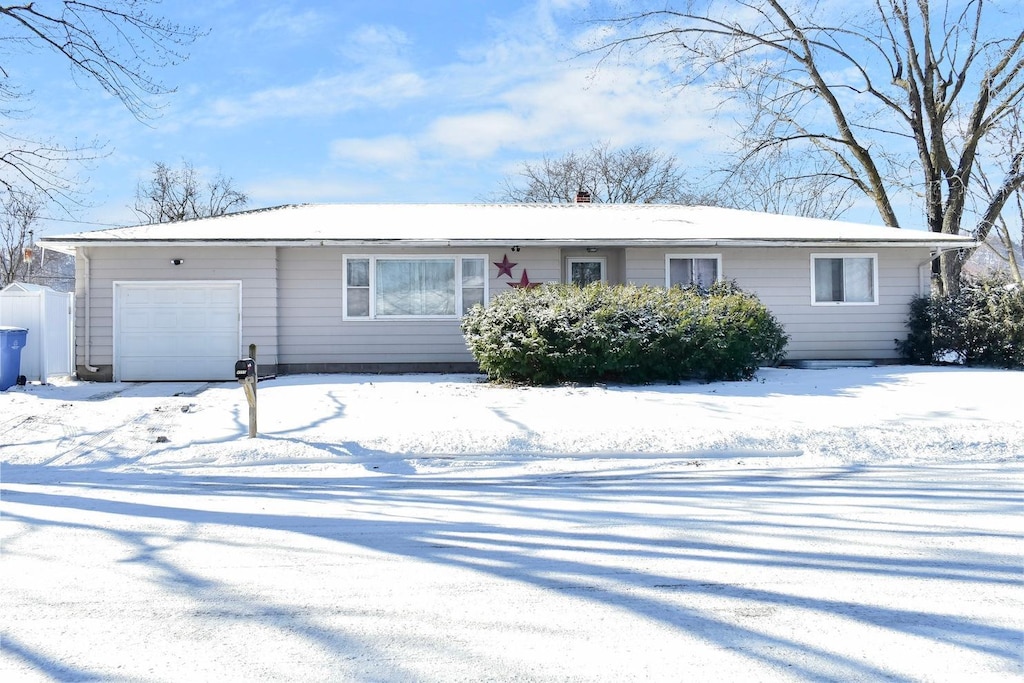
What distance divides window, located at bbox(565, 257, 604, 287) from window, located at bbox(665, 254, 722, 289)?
1.46 meters

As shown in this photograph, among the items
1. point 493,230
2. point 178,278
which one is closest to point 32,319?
point 178,278

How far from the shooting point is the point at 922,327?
1608 cm

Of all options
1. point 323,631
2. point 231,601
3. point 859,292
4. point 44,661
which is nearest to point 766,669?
point 323,631

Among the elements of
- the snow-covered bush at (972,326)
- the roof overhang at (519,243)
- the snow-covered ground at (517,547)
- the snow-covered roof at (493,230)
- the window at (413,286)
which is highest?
the snow-covered roof at (493,230)

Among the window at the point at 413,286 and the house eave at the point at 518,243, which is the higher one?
the house eave at the point at 518,243

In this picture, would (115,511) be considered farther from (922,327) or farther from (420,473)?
(922,327)

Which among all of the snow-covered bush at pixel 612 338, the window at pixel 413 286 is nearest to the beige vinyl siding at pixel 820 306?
the snow-covered bush at pixel 612 338

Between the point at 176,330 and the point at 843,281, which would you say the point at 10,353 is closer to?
the point at 176,330

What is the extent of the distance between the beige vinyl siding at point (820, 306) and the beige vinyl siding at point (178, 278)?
8.16 meters

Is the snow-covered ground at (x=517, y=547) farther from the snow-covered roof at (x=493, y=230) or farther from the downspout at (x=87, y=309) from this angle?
the snow-covered roof at (x=493, y=230)

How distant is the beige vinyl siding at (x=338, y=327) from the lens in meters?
15.3

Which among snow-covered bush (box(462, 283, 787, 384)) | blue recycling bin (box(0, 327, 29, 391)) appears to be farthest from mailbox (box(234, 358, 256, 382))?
blue recycling bin (box(0, 327, 29, 391))

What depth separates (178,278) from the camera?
14.9 m

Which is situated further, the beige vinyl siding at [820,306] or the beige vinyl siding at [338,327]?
the beige vinyl siding at [820,306]
